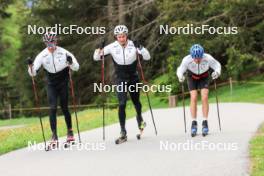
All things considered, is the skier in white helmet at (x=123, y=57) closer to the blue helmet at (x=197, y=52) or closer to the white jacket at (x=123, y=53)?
the white jacket at (x=123, y=53)

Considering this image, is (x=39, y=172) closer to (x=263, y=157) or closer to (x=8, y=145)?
(x=263, y=157)

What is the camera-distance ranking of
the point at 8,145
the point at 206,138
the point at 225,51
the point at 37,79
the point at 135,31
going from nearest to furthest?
1. the point at 206,138
2. the point at 8,145
3. the point at 225,51
4. the point at 135,31
5. the point at 37,79

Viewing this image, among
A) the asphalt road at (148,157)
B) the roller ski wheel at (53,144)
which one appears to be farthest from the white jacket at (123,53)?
the roller ski wheel at (53,144)

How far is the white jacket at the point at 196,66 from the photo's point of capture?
486 inches

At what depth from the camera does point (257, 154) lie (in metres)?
9.30

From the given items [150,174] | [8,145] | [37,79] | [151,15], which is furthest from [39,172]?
[37,79]

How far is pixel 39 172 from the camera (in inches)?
360

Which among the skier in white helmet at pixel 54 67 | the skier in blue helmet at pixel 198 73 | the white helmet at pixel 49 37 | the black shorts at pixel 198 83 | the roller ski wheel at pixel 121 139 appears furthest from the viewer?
the black shorts at pixel 198 83

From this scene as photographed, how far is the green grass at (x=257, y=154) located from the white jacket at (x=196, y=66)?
1.60 m

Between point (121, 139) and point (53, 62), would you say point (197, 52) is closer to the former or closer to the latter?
point (121, 139)

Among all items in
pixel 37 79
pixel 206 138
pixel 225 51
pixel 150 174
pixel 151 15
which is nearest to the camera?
pixel 150 174

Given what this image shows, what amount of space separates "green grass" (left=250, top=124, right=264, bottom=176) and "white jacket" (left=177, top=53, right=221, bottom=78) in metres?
1.60

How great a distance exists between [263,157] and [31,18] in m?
39.1

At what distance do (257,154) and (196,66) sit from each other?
3447mm
